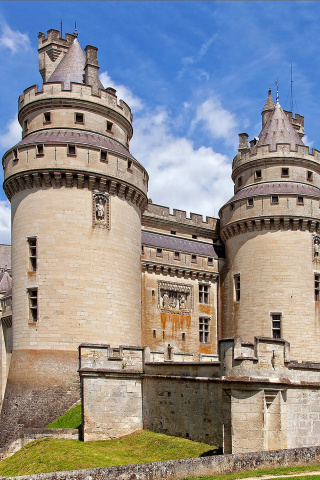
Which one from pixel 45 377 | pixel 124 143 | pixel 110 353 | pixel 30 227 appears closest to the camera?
pixel 110 353

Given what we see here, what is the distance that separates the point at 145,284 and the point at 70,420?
1329 centimetres

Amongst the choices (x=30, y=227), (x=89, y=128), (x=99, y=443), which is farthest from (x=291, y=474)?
(x=89, y=128)

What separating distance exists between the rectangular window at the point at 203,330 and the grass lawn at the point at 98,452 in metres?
17.9

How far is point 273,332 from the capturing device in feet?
125

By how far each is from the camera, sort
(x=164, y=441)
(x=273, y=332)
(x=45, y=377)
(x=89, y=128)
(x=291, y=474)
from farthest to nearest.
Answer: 1. (x=273, y=332)
2. (x=89, y=128)
3. (x=45, y=377)
4. (x=164, y=441)
5. (x=291, y=474)

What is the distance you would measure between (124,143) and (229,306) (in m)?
13.5

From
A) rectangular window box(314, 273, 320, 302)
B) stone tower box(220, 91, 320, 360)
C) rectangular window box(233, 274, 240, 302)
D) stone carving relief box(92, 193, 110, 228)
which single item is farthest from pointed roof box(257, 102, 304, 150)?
stone carving relief box(92, 193, 110, 228)

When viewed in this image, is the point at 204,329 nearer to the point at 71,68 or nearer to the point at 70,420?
the point at 70,420

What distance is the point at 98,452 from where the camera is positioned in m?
20.4

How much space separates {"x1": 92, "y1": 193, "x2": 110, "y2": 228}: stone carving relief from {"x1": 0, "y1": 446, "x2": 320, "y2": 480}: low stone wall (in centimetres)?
1764

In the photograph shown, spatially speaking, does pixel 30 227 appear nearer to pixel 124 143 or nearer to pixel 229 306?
pixel 124 143

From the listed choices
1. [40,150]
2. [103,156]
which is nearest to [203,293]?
[103,156]

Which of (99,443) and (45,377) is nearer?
(99,443)

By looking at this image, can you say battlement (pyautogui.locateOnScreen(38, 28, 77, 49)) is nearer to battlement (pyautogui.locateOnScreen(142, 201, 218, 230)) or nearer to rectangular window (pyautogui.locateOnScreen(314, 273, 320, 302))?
battlement (pyautogui.locateOnScreen(142, 201, 218, 230))
